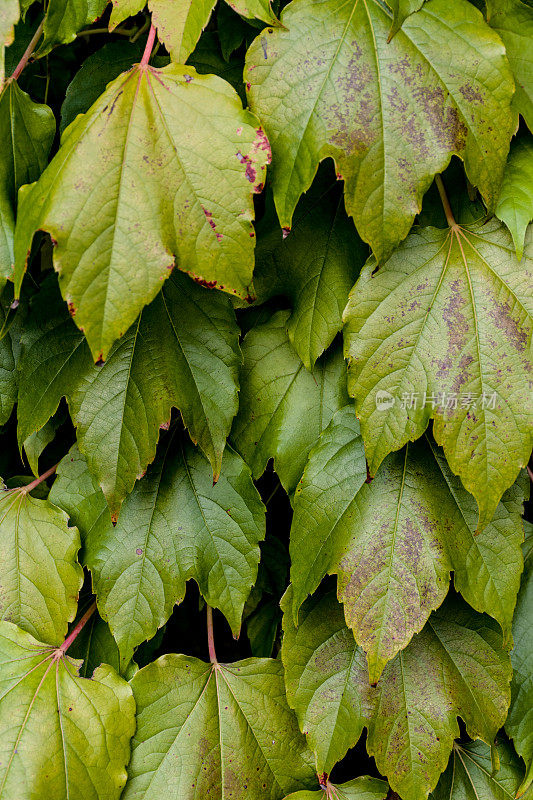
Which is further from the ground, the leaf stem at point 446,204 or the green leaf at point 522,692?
the leaf stem at point 446,204

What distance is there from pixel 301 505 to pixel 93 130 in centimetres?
58

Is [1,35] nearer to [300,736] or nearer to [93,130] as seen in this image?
[93,130]

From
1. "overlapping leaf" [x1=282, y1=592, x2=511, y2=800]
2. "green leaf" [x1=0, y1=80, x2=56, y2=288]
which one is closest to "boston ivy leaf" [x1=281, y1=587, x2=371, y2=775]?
"overlapping leaf" [x1=282, y1=592, x2=511, y2=800]

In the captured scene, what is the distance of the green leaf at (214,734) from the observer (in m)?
0.99

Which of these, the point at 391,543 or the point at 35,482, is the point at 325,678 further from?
the point at 35,482

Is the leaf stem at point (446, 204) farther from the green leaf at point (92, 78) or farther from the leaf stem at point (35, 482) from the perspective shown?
the leaf stem at point (35, 482)

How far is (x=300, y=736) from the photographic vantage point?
1.04 meters

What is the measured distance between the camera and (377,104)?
0.80 m

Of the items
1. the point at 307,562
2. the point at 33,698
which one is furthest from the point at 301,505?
the point at 33,698

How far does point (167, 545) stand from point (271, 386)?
309mm

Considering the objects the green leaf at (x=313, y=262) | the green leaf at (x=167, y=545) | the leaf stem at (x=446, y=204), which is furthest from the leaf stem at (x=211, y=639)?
the leaf stem at (x=446, y=204)

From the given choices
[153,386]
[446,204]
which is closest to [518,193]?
[446,204]

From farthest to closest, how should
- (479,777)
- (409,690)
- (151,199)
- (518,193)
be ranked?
(479,777)
(409,690)
(518,193)
(151,199)

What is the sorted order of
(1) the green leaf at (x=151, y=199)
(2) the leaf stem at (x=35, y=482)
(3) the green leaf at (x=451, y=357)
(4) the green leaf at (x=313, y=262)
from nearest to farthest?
(1) the green leaf at (x=151, y=199), (3) the green leaf at (x=451, y=357), (4) the green leaf at (x=313, y=262), (2) the leaf stem at (x=35, y=482)
